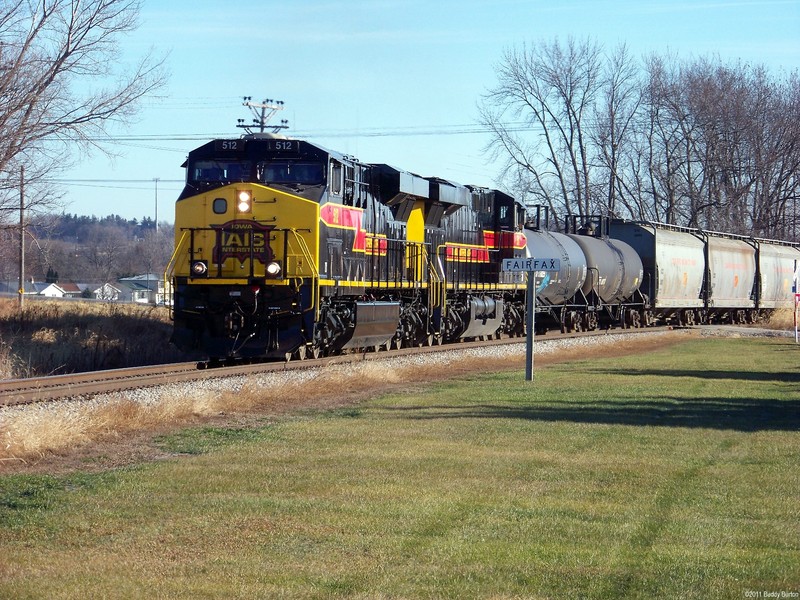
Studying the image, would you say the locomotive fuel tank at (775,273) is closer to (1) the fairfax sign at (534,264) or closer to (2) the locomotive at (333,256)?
(2) the locomotive at (333,256)

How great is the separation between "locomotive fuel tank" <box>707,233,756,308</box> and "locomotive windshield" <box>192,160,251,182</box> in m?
28.0

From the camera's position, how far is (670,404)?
14.4 m

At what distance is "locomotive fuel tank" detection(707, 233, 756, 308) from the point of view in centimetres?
4272

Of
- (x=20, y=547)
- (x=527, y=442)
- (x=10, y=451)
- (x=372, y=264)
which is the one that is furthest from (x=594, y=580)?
(x=372, y=264)

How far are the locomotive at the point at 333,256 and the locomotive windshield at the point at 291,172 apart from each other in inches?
0.7

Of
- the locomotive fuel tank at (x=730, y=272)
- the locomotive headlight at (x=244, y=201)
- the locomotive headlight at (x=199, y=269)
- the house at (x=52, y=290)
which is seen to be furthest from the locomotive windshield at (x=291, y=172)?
the house at (x=52, y=290)

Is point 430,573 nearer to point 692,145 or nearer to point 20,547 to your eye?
point 20,547

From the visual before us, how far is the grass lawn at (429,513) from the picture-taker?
5.79 m

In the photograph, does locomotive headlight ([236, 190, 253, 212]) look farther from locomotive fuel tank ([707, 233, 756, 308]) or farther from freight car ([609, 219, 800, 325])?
locomotive fuel tank ([707, 233, 756, 308])

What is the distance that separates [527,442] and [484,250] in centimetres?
1779

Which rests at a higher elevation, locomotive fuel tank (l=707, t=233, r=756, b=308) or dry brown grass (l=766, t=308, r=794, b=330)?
locomotive fuel tank (l=707, t=233, r=756, b=308)

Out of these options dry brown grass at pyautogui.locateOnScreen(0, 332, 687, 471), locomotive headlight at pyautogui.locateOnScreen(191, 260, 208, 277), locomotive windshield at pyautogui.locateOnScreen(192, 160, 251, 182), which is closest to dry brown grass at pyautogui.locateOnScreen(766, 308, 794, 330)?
dry brown grass at pyautogui.locateOnScreen(0, 332, 687, 471)

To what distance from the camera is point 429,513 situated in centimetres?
737

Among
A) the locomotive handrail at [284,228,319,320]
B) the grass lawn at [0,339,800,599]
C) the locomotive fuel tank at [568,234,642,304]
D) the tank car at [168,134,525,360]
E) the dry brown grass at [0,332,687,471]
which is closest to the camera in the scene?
the grass lawn at [0,339,800,599]
